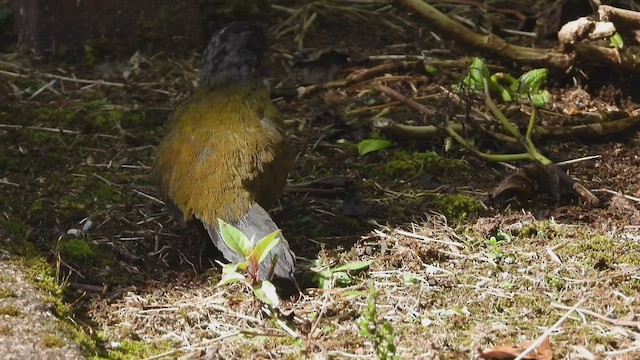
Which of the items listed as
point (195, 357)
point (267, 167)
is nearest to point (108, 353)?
point (195, 357)

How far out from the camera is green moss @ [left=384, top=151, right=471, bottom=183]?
19.7ft

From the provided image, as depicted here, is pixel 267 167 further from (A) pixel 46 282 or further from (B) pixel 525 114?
(B) pixel 525 114

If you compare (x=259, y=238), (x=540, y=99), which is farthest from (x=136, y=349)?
(x=540, y=99)

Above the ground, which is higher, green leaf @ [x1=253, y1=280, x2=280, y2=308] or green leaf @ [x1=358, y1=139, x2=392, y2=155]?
green leaf @ [x1=253, y1=280, x2=280, y2=308]

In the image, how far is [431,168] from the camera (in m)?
6.06

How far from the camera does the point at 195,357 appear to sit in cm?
396

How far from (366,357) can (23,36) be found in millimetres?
4934

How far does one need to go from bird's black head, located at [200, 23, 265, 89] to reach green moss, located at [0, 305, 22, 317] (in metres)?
2.01

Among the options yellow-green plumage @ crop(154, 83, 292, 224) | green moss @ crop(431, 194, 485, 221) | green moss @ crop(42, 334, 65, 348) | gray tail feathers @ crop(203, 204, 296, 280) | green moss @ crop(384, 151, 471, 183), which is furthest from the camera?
green moss @ crop(384, 151, 471, 183)

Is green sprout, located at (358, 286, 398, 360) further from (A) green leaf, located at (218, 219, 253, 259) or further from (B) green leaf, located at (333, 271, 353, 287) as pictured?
(B) green leaf, located at (333, 271, 353, 287)

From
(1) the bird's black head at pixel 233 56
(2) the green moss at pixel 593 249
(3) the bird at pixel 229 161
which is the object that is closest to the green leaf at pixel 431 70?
(1) the bird's black head at pixel 233 56

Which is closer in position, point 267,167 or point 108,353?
point 108,353

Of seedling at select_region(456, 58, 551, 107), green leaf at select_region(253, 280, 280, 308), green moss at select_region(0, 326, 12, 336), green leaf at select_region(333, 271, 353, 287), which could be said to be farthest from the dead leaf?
seedling at select_region(456, 58, 551, 107)

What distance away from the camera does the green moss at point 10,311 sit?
396cm
